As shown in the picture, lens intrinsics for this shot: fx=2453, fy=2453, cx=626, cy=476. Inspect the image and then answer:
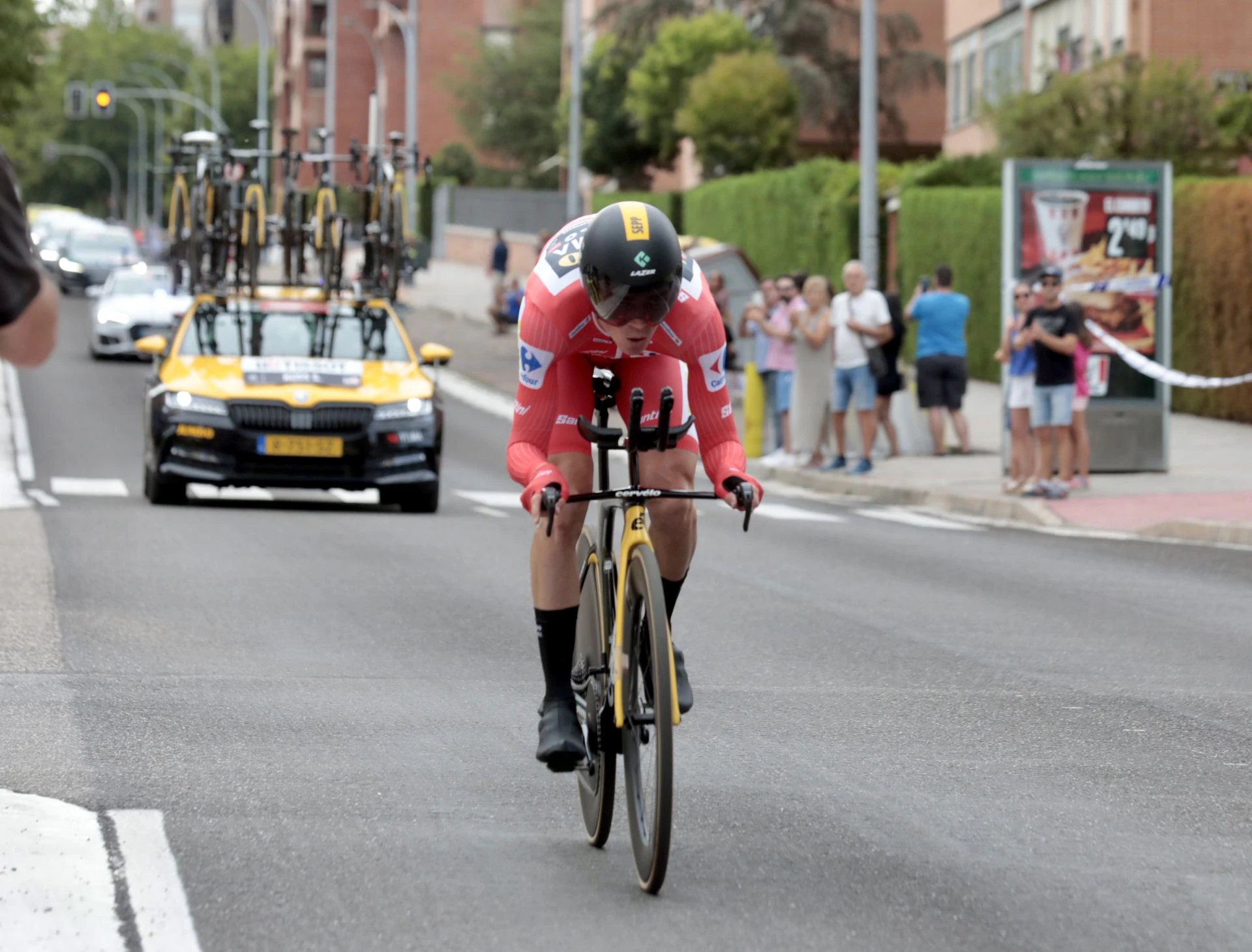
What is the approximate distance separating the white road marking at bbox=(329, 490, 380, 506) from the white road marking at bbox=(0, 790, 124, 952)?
1350cm

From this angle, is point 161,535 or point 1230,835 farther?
point 161,535

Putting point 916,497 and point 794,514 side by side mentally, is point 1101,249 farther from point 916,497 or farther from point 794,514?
point 794,514

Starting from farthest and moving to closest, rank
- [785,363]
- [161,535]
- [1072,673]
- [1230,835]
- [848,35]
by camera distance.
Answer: [848,35] < [785,363] < [161,535] < [1072,673] < [1230,835]

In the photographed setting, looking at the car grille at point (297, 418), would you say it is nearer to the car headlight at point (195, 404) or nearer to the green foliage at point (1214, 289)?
the car headlight at point (195, 404)

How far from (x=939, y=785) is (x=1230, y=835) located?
98cm

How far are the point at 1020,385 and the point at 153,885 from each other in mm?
14808

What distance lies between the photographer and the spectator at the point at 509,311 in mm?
41062

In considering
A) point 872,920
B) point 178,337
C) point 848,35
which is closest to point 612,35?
point 848,35

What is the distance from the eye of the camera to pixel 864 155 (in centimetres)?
2784

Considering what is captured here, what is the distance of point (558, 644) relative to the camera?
640cm

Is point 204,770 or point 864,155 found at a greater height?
point 864,155

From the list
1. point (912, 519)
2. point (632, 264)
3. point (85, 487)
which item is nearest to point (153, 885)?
point (632, 264)

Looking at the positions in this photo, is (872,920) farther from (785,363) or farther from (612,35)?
(612,35)

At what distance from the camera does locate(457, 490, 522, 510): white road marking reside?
2006cm
